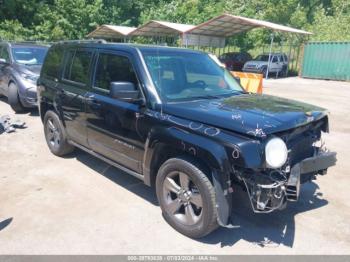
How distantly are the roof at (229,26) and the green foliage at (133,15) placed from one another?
19.9ft

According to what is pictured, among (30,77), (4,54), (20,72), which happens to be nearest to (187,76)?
(30,77)

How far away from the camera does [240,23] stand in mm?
26047

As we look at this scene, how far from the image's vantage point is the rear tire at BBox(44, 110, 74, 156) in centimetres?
582

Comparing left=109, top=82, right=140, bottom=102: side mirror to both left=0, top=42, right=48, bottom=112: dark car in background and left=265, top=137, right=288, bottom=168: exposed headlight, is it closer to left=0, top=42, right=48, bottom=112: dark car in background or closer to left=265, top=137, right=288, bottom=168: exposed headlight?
left=265, top=137, right=288, bottom=168: exposed headlight

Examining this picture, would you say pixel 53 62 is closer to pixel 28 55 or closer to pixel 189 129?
pixel 189 129

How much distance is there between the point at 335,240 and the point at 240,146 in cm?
164

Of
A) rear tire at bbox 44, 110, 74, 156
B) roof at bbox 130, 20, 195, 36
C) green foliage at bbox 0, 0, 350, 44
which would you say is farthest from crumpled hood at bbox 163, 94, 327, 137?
green foliage at bbox 0, 0, 350, 44

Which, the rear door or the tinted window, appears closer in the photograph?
the rear door

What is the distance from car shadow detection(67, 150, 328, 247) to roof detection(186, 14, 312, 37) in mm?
20868

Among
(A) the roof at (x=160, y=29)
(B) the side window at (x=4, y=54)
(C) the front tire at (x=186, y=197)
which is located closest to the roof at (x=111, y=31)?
(A) the roof at (x=160, y=29)

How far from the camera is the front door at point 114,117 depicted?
4.17m

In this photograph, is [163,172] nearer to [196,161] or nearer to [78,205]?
[196,161]

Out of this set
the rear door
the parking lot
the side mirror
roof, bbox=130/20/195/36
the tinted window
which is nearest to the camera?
the parking lot

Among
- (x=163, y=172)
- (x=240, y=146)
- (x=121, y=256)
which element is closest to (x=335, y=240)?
(x=240, y=146)
